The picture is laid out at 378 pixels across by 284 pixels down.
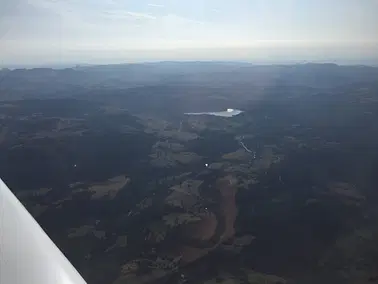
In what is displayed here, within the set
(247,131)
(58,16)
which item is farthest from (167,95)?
(58,16)

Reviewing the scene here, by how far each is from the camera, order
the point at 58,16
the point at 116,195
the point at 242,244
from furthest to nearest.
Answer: the point at 58,16 → the point at 116,195 → the point at 242,244

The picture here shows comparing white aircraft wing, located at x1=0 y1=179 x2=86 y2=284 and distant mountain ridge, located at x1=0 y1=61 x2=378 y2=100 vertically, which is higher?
distant mountain ridge, located at x1=0 y1=61 x2=378 y2=100

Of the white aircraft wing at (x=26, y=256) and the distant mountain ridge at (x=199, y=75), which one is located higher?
the distant mountain ridge at (x=199, y=75)

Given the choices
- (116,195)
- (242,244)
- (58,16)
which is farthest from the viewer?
(58,16)

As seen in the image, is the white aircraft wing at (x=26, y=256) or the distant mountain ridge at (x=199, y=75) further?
the distant mountain ridge at (x=199, y=75)

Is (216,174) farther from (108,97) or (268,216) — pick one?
(108,97)

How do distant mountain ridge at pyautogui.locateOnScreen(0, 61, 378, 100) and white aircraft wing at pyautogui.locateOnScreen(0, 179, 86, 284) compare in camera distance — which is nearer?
white aircraft wing at pyautogui.locateOnScreen(0, 179, 86, 284)

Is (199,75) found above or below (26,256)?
above

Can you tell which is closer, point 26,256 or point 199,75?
point 26,256
